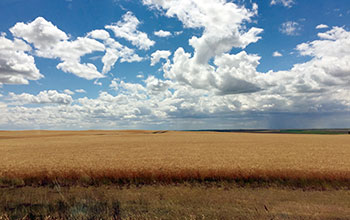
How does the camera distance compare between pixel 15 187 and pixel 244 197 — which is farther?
pixel 15 187

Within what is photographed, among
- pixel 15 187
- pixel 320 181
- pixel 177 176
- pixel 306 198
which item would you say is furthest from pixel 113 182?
pixel 320 181

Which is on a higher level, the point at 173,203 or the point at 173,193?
the point at 173,203

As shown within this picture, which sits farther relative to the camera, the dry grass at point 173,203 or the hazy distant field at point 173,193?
the hazy distant field at point 173,193

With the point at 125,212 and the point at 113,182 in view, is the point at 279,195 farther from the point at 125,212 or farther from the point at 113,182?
the point at 113,182

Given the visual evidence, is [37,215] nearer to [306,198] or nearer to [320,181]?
[306,198]

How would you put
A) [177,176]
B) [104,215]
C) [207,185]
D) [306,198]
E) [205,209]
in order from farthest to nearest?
[177,176] → [207,185] → [306,198] → [205,209] → [104,215]

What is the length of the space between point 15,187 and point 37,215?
6869 mm

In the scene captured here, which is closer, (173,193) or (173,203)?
(173,203)

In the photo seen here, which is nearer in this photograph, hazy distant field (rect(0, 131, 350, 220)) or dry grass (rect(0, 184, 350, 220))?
dry grass (rect(0, 184, 350, 220))

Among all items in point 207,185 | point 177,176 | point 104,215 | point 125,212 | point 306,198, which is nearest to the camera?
point 104,215

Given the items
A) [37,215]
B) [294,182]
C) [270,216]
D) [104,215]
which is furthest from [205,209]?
[294,182]

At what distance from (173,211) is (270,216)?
3662 millimetres

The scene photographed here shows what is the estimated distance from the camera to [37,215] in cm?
849

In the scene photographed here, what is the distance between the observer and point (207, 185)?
13.5 metres
